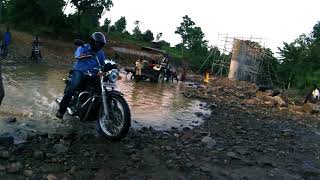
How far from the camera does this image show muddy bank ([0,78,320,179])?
5074mm

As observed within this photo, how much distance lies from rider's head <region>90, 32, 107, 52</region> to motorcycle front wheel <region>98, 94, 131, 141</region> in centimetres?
104

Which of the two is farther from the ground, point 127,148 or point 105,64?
point 105,64

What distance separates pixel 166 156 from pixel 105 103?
139 cm

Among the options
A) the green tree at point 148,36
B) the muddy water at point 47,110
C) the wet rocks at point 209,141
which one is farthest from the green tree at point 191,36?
the wet rocks at point 209,141

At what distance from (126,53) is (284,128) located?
112 ft

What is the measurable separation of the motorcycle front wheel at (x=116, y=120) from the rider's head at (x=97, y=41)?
A: 1043 mm

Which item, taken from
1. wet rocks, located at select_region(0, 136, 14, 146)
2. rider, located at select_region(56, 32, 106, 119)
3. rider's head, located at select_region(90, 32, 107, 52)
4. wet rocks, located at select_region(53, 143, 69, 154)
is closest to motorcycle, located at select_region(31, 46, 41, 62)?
rider, located at select_region(56, 32, 106, 119)

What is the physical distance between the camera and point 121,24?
66.8 meters

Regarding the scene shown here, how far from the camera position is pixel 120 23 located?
219 feet

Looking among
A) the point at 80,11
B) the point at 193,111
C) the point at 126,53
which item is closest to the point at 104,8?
the point at 80,11

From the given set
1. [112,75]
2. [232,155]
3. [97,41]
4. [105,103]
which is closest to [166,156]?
[232,155]

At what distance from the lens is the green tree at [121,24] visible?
217ft

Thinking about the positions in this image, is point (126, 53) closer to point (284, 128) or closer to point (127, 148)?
point (284, 128)

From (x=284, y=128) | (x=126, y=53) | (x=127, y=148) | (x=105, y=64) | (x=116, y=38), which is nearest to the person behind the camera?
(x=127, y=148)
